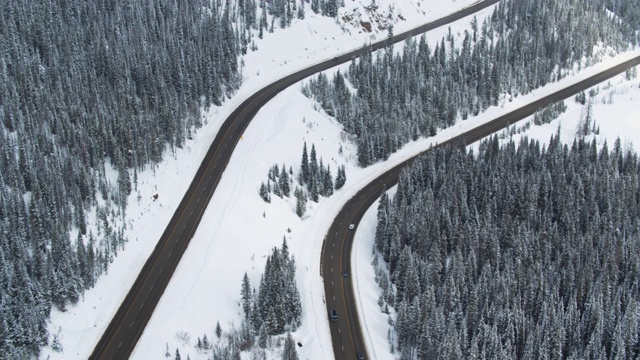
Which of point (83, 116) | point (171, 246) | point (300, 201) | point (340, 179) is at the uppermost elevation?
point (83, 116)

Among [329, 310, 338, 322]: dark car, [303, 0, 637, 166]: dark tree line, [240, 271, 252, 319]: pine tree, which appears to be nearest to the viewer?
[240, 271, 252, 319]: pine tree

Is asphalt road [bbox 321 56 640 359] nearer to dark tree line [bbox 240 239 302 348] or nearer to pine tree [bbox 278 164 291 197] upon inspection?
dark tree line [bbox 240 239 302 348]

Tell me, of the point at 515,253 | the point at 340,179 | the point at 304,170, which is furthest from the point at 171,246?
the point at 515,253

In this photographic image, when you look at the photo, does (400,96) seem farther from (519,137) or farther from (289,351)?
(289,351)

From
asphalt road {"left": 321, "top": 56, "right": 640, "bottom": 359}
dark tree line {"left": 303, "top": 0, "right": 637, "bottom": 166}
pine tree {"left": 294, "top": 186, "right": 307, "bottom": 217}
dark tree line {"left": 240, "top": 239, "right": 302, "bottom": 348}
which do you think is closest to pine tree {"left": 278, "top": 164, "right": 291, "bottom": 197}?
pine tree {"left": 294, "top": 186, "right": 307, "bottom": 217}

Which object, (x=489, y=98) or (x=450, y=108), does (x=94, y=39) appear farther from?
(x=489, y=98)

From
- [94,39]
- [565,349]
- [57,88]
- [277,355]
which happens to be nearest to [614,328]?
[565,349]

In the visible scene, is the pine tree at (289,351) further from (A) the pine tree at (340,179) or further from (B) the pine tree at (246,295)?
(A) the pine tree at (340,179)
